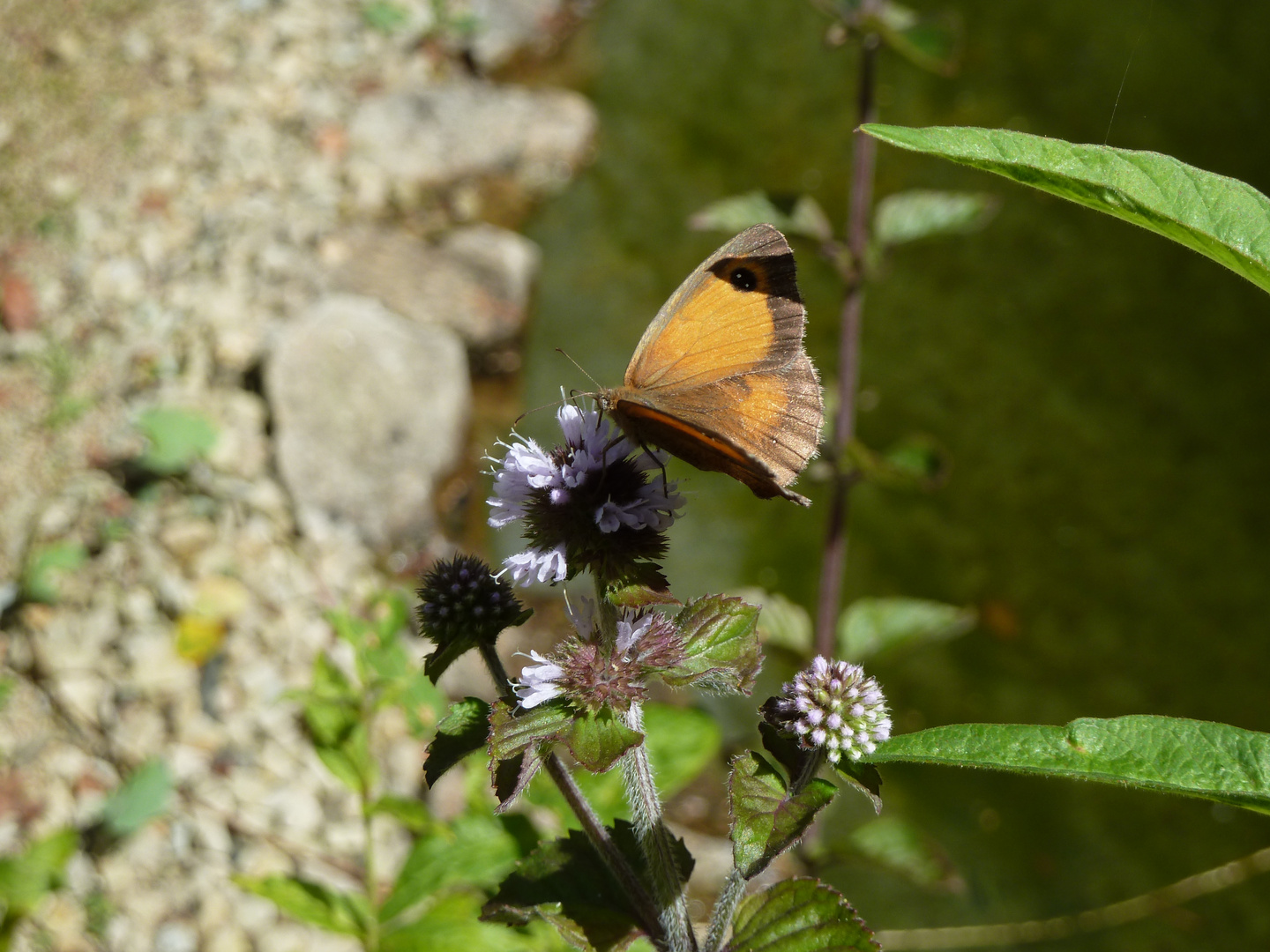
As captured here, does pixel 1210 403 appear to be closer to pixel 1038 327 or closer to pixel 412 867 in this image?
pixel 1038 327

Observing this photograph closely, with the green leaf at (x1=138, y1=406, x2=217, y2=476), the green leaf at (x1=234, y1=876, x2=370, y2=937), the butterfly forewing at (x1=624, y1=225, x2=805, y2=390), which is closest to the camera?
the butterfly forewing at (x1=624, y1=225, x2=805, y2=390)

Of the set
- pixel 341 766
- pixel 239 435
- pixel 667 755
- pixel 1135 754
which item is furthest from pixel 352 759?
pixel 239 435

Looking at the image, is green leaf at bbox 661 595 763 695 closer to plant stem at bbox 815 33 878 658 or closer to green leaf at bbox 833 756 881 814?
green leaf at bbox 833 756 881 814

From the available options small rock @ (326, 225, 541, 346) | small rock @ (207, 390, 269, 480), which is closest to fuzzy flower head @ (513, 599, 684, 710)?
small rock @ (207, 390, 269, 480)

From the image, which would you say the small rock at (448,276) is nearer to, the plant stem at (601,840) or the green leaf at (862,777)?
the plant stem at (601,840)

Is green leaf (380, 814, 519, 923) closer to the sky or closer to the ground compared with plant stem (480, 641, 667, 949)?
closer to the ground

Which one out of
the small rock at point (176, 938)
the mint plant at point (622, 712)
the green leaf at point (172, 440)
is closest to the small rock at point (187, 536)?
the green leaf at point (172, 440)

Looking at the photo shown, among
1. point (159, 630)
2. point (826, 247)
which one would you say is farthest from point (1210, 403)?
point (159, 630)
